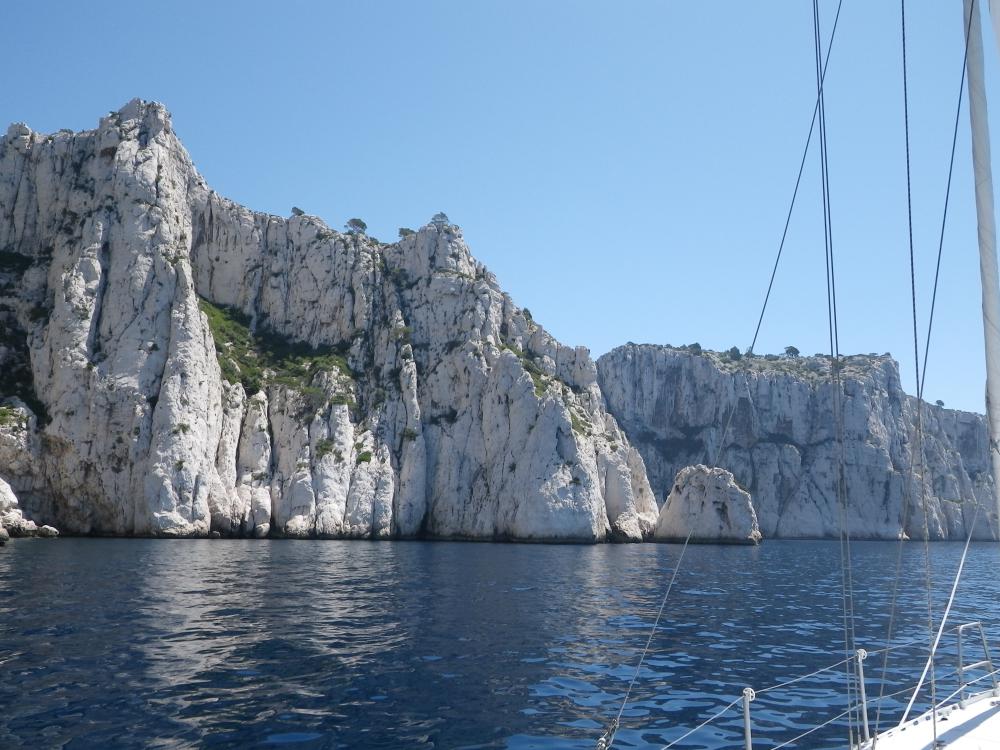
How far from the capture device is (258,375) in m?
101

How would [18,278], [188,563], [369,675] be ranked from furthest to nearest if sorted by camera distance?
[18,278] < [188,563] < [369,675]

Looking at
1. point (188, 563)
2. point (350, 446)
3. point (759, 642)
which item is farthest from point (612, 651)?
point (350, 446)

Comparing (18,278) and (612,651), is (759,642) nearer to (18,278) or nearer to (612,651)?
(612,651)

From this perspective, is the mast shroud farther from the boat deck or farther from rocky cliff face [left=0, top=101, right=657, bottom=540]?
rocky cliff face [left=0, top=101, right=657, bottom=540]

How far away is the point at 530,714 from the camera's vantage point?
1652 cm

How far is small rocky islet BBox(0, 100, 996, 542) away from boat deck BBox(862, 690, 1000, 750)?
2929 inches

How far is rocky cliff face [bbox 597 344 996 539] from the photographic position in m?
161

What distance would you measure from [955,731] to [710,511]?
98.7 m

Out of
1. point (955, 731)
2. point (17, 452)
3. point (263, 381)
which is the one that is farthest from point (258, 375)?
point (955, 731)

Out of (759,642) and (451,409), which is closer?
(759,642)

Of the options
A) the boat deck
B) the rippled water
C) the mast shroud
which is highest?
the mast shroud

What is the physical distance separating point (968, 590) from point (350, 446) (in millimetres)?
71960

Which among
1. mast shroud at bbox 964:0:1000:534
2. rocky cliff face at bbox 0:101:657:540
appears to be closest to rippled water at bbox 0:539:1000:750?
mast shroud at bbox 964:0:1000:534

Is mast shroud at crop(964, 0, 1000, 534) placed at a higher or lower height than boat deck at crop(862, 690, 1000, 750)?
higher
